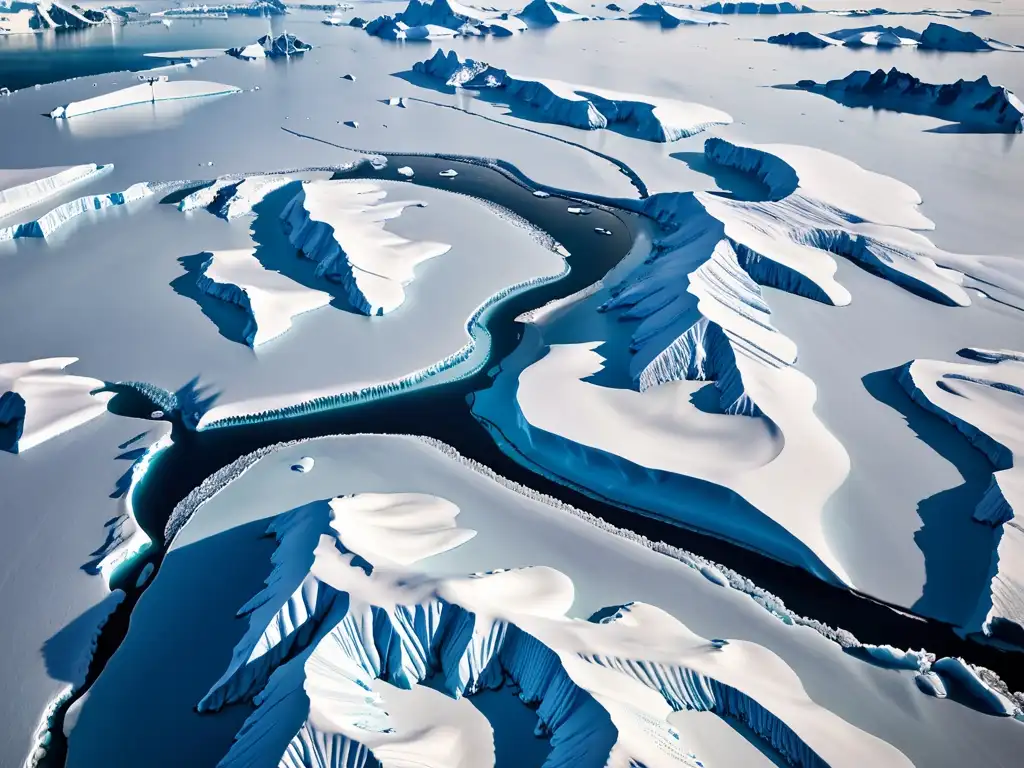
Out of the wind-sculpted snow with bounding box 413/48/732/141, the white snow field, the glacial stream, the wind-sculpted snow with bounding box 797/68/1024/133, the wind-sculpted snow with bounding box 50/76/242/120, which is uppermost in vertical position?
the wind-sculpted snow with bounding box 797/68/1024/133

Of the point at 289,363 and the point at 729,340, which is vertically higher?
the point at 729,340

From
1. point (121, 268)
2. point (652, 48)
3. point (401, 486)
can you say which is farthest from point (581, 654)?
point (652, 48)

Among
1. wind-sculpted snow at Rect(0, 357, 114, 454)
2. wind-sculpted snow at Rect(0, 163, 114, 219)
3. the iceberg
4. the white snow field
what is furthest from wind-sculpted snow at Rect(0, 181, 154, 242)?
the white snow field

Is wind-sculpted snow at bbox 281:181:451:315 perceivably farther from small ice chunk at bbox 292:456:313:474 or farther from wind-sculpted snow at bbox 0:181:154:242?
wind-sculpted snow at bbox 0:181:154:242

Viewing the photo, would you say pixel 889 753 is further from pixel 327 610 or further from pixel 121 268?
pixel 121 268

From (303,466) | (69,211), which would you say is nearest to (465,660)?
(303,466)

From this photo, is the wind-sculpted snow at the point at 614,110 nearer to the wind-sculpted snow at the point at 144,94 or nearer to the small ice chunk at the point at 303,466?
the wind-sculpted snow at the point at 144,94

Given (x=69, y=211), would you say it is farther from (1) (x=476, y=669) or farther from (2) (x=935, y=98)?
(2) (x=935, y=98)
